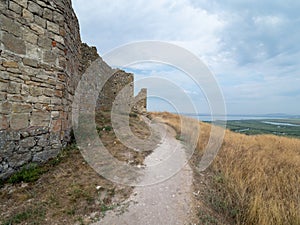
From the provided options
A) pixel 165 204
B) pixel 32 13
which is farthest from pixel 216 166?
pixel 32 13

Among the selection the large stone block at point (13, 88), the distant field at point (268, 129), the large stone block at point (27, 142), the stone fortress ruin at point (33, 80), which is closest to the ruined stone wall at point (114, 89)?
the stone fortress ruin at point (33, 80)

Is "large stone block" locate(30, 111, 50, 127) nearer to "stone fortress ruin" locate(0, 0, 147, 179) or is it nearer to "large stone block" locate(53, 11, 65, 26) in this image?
"stone fortress ruin" locate(0, 0, 147, 179)

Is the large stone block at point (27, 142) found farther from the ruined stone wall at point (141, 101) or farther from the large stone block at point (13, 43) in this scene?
the ruined stone wall at point (141, 101)

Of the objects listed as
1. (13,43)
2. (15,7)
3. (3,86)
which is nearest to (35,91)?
(3,86)

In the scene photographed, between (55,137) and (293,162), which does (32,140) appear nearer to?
(55,137)

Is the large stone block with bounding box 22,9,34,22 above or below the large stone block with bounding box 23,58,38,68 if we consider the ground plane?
above

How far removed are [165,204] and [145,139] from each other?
419cm

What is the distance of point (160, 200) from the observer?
3.40 metres

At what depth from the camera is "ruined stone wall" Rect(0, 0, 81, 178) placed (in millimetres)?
3783

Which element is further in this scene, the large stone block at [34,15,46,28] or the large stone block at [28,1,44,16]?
the large stone block at [34,15,46,28]

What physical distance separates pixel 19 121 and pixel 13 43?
5.49 feet

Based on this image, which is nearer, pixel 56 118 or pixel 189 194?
pixel 189 194

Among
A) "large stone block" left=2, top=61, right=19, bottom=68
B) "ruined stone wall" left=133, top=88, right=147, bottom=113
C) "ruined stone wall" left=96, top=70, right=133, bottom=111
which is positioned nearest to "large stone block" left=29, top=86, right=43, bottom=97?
"large stone block" left=2, top=61, right=19, bottom=68

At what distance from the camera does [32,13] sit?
4.14 m
